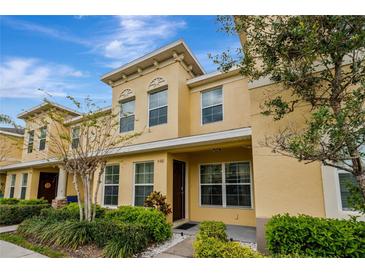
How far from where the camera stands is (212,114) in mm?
8820

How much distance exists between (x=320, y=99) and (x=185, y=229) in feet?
18.5

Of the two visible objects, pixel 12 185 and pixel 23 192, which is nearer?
pixel 23 192

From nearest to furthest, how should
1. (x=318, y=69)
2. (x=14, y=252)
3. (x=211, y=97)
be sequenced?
(x=318, y=69)
(x=14, y=252)
(x=211, y=97)

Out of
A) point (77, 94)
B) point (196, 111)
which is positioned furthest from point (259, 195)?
point (77, 94)

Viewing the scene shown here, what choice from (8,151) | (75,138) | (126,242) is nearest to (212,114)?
(126,242)

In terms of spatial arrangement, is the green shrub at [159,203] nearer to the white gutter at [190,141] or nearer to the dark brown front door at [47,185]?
the white gutter at [190,141]

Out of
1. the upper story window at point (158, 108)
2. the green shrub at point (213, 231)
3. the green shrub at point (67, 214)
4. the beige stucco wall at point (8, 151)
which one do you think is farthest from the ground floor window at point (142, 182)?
the beige stucco wall at point (8, 151)

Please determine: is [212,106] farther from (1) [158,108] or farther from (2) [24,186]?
(2) [24,186]

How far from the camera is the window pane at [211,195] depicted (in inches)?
319

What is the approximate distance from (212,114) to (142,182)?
4046 mm

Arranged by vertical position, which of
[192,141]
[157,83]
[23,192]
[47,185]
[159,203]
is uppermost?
[157,83]

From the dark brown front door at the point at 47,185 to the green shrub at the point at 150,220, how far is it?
10.2 meters

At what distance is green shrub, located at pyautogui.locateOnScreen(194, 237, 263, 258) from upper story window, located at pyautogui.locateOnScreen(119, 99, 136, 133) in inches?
276
